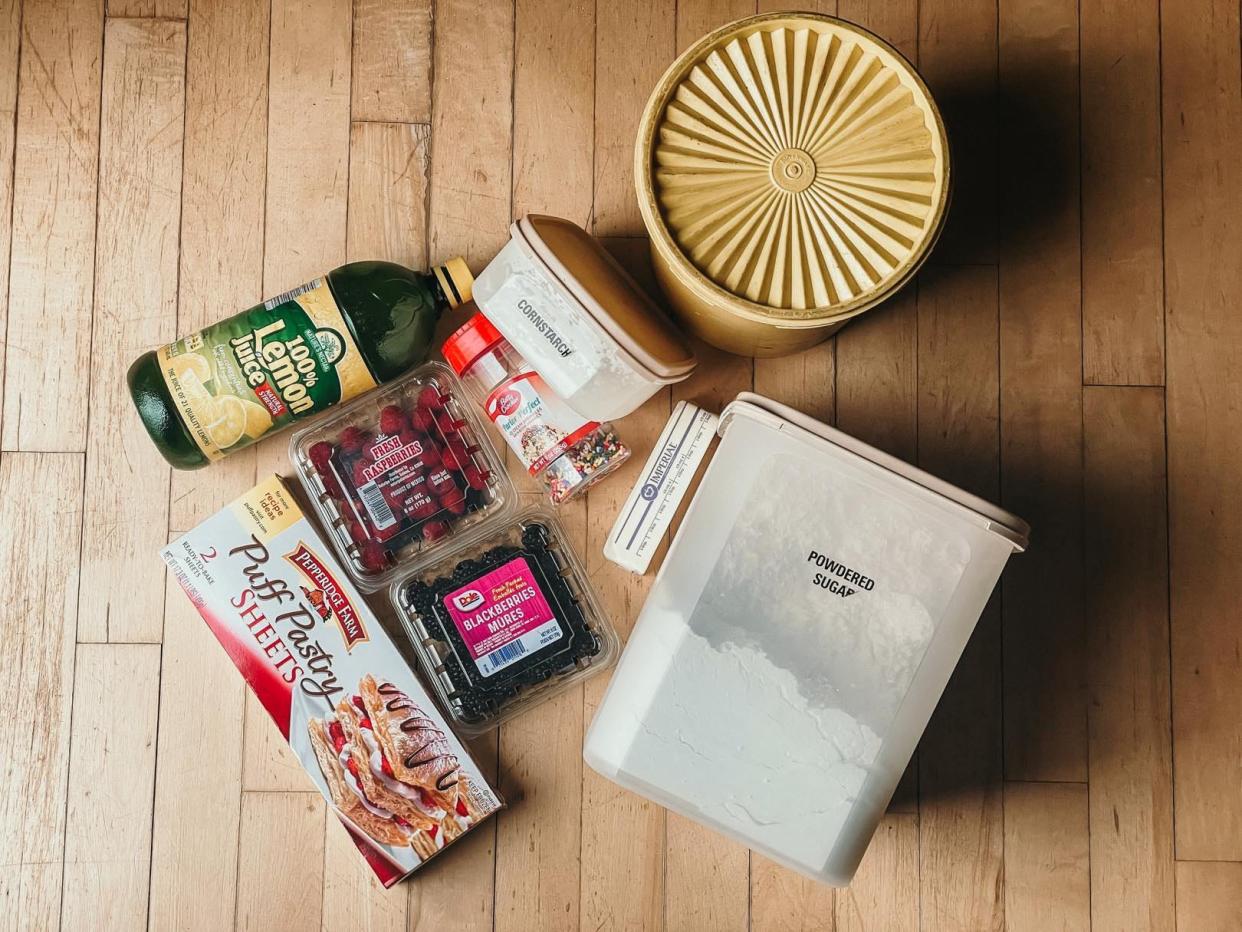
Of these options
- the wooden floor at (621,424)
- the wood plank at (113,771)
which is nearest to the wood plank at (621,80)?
the wooden floor at (621,424)

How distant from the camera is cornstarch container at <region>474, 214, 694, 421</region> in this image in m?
0.77

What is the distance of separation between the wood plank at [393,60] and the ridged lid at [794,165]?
13.2 inches

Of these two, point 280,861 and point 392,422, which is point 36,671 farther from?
point 392,422

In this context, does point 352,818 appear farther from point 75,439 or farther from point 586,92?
point 586,92

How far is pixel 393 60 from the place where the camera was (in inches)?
37.6

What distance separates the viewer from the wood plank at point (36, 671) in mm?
948

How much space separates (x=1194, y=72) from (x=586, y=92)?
2.15 feet

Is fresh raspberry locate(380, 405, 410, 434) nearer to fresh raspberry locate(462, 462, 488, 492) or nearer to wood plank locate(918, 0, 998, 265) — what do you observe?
fresh raspberry locate(462, 462, 488, 492)

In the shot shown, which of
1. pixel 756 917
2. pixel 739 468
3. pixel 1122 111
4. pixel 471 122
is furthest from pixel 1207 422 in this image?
pixel 471 122

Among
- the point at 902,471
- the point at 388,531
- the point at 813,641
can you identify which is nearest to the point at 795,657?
the point at 813,641

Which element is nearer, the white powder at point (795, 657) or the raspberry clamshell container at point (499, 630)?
the white powder at point (795, 657)

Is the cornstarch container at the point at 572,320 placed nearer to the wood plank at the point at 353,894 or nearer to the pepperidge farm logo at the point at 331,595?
the pepperidge farm logo at the point at 331,595

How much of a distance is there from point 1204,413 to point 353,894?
1036mm

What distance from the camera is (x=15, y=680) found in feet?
3.11
